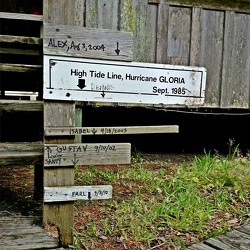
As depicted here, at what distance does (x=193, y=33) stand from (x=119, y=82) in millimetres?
2872

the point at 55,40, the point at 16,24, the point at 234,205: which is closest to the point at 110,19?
the point at 16,24

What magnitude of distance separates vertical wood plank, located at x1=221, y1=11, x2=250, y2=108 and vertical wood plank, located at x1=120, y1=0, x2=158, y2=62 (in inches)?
43.1

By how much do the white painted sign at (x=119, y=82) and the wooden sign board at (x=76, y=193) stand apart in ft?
2.07

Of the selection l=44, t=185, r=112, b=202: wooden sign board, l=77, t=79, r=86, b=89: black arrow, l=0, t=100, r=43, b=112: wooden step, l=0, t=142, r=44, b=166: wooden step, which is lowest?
l=44, t=185, r=112, b=202: wooden sign board

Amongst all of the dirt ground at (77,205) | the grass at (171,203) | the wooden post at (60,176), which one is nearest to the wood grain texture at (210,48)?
the grass at (171,203)

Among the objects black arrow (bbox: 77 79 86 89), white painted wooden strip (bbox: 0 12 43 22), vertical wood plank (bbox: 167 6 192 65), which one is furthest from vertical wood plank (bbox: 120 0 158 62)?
black arrow (bbox: 77 79 86 89)

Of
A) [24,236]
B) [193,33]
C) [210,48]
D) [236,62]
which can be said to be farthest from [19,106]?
[236,62]

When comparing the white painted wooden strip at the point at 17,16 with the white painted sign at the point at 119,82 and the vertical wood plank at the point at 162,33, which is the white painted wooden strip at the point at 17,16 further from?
the vertical wood plank at the point at 162,33

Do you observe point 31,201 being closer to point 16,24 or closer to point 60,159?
point 60,159

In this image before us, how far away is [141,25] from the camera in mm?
5020

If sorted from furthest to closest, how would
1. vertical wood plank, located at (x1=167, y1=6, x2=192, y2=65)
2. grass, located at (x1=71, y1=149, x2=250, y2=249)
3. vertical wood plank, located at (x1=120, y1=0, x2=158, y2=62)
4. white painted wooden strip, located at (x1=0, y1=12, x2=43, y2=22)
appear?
vertical wood plank, located at (x1=167, y1=6, x2=192, y2=65), vertical wood plank, located at (x1=120, y1=0, x2=158, y2=62), grass, located at (x1=71, y1=149, x2=250, y2=249), white painted wooden strip, located at (x1=0, y1=12, x2=43, y2=22)

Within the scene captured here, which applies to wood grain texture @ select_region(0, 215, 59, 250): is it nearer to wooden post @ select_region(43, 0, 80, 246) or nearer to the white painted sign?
wooden post @ select_region(43, 0, 80, 246)

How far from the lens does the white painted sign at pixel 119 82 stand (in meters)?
2.54

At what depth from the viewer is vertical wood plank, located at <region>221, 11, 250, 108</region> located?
17.5ft
